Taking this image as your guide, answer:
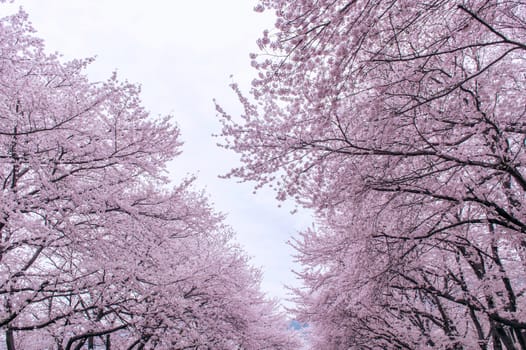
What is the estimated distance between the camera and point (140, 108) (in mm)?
7188

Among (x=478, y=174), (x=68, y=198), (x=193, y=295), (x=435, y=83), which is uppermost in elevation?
(x=435, y=83)

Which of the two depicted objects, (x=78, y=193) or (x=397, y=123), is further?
(x=78, y=193)

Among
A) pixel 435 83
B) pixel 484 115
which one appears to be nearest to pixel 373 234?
pixel 484 115

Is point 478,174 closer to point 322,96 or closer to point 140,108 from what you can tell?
point 322,96

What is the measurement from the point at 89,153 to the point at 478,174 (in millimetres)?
6906

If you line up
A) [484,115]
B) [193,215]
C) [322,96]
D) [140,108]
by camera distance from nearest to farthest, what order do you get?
[322,96]
[484,115]
[140,108]
[193,215]

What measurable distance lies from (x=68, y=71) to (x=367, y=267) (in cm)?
767

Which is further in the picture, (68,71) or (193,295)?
(193,295)

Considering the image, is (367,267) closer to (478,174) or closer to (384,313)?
(478,174)

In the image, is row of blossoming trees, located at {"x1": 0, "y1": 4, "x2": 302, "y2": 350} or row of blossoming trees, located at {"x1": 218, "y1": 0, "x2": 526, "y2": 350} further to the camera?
row of blossoming trees, located at {"x1": 0, "y1": 4, "x2": 302, "y2": 350}

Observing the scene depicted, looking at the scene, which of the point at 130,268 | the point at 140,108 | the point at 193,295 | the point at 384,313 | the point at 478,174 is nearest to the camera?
the point at 478,174

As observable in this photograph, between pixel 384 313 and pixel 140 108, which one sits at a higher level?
pixel 140 108

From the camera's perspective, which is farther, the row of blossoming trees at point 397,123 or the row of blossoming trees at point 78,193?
the row of blossoming trees at point 78,193

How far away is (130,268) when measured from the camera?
6664 millimetres
